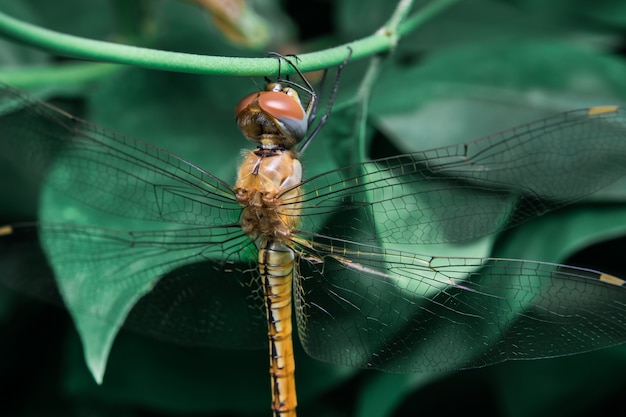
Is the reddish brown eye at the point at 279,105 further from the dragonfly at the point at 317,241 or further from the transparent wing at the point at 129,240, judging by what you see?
the transparent wing at the point at 129,240

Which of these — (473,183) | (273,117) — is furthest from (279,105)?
(473,183)

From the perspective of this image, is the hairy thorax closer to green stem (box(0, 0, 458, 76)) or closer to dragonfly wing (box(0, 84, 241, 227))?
dragonfly wing (box(0, 84, 241, 227))

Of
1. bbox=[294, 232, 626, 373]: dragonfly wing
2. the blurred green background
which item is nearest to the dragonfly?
bbox=[294, 232, 626, 373]: dragonfly wing

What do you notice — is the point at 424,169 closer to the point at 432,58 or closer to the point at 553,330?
the point at 553,330

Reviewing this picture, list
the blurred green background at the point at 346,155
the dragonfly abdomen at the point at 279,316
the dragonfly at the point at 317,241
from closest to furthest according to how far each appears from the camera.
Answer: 1. the dragonfly at the point at 317,241
2. the dragonfly abdomen at the point at 279,316
3. the blurred green background at the point at 346,155

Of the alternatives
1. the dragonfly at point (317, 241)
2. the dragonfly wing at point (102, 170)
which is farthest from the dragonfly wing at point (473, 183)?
the dragonfly wing at point (102, 170)

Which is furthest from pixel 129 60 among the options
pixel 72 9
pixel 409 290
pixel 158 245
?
pixel 72 9
